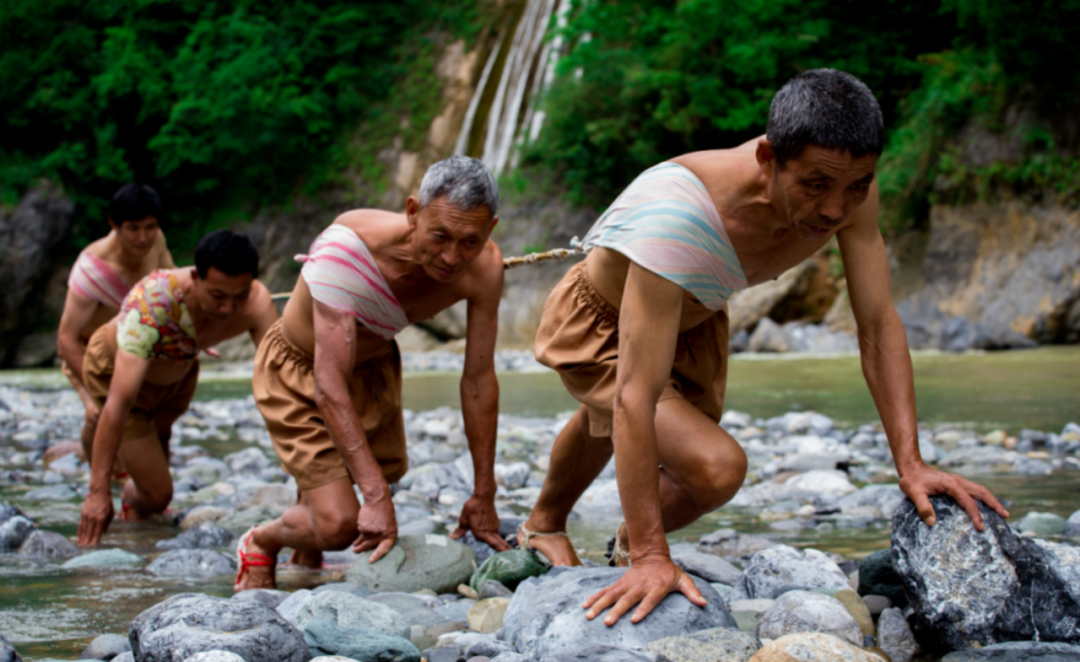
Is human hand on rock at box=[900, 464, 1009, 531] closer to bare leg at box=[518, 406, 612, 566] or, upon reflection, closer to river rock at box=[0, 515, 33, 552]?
bare leg at box=[518, 406, 612, 566]

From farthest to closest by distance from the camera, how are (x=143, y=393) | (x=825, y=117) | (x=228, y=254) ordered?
(x=143, y=393) → (x=228, y=254) → (x=825, y=117)

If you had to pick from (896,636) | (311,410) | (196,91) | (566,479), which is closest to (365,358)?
(311,410)

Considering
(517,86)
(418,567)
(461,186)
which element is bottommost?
(418,567)

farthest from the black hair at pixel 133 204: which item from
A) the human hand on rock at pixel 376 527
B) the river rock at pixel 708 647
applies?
the river rock at pixel 708 647

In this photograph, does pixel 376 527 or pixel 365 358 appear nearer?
pixel 376 527

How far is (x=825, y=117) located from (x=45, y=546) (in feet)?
10.1

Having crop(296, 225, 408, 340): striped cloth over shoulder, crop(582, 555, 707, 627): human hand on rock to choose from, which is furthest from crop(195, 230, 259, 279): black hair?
crop(582, 555, 707, 627): human hand on rock

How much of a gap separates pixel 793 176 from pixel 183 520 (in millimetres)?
3286

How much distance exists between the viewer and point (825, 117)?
1837 mm

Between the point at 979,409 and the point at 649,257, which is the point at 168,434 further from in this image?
the point at 979,409

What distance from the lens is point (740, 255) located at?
7.52 ft

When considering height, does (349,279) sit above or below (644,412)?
above

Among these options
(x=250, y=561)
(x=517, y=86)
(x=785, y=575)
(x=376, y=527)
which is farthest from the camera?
(x=517, y=86)

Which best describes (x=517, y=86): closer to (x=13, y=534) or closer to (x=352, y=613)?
(x=13, y=534)
